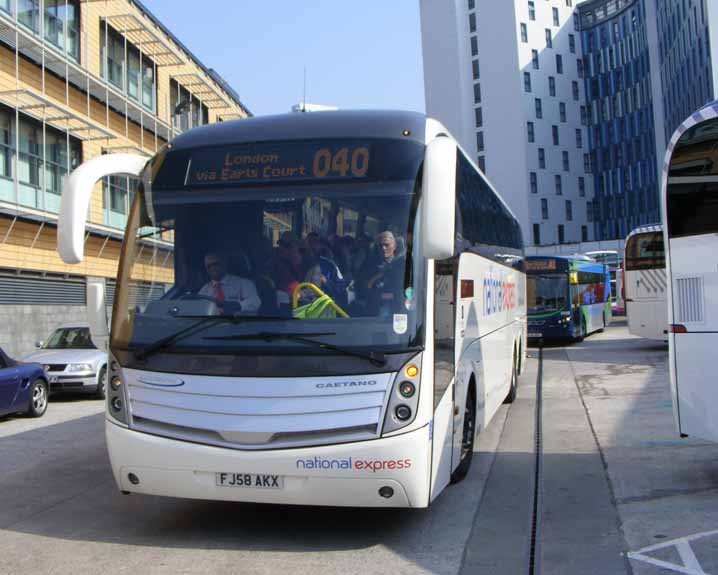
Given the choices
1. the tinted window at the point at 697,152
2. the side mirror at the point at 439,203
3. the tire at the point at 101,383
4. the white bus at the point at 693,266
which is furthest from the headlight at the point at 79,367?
the tinted window at the point at 697,152

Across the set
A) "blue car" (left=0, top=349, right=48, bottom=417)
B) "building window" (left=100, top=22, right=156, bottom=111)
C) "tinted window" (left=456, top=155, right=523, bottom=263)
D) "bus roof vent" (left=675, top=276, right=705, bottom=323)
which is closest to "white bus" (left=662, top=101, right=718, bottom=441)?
"bus roof vent" (left=675, top=276, right=705, bottom=323)

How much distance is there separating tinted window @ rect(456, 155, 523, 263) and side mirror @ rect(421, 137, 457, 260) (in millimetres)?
1570

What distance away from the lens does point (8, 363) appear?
516 inches

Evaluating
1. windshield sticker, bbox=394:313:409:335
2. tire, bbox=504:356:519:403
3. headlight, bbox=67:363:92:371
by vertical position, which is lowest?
tire, bbox=504:356:519:403

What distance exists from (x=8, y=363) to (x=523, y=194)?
72228mm

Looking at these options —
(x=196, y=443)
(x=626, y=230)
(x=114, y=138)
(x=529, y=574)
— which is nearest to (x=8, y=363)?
(x=196, y=443)

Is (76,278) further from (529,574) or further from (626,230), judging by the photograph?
(626,230)

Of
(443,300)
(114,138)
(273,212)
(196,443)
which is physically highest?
(114,138)

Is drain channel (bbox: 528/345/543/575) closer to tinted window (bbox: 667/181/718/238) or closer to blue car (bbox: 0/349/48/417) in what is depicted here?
tinted window (bbox: 667/181/718/238)

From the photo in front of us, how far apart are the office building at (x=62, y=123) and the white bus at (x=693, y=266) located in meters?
18.9

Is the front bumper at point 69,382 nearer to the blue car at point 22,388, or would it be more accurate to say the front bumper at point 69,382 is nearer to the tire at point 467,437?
the blue car at point 22,388

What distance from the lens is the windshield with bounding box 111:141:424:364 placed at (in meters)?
5.85

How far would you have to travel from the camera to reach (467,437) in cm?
791

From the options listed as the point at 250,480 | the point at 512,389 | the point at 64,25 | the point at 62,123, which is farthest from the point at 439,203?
the point at 64,25
